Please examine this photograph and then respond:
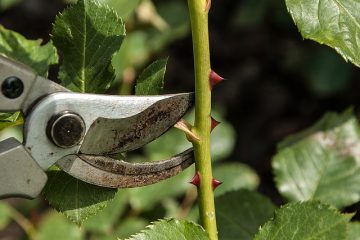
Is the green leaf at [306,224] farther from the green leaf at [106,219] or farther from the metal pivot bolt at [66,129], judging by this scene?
the green leaf at [106,219]

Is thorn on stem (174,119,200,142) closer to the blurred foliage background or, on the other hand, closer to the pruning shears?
the pruning shears

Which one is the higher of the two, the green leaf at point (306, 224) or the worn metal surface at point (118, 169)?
the worn metal surface at point (118, 169)

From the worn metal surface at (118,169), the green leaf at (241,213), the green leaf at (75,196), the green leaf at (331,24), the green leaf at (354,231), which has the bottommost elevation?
the green leaf at (241,213)

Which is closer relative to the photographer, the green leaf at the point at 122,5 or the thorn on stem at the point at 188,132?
the thorn on stem at the point at 188,132

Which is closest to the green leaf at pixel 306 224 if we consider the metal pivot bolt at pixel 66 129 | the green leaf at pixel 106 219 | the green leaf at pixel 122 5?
the metal pivot bolt at pixel 66 129

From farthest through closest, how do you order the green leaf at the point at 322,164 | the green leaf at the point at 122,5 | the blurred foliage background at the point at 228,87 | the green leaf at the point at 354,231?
the blurred foliage background at the point at 228,87 → the green leaf at the point at 322,164 → the green leaf at the point at 354,231 → the green leaf at the point at 122,5

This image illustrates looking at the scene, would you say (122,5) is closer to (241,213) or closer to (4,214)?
(241,213)

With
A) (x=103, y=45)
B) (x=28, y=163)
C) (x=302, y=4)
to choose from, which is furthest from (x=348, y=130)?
(x=28, y=163)

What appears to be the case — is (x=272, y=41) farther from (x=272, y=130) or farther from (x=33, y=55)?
(x=33, y=55)

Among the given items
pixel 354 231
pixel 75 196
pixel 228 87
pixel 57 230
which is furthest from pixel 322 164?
pixel 228 87
